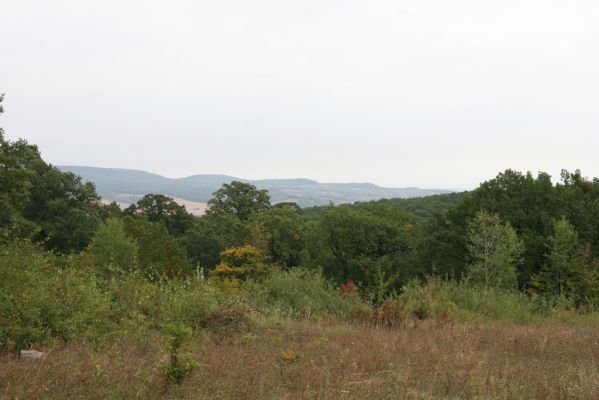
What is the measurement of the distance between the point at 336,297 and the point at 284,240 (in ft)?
126

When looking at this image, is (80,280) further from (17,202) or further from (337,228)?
(337,228)

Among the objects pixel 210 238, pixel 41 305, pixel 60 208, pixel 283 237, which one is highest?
pixel 41 305

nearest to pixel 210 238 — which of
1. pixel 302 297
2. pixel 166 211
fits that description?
pixel 166 211

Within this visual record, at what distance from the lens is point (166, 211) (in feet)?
214

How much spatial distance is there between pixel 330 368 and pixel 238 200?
58.1 metres

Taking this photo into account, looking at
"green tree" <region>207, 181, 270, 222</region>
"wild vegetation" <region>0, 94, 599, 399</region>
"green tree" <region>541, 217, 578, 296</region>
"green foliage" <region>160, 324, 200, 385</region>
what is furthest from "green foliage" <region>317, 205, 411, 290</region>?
"green foliage" <region>160, 324, 200, 385</region>

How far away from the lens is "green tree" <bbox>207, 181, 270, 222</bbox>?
63062 mm

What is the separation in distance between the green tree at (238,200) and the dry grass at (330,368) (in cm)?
5494

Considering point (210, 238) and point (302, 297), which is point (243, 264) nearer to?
point (210, 238)

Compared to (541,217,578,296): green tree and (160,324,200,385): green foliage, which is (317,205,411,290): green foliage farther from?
(160,324,200,385): green foliage

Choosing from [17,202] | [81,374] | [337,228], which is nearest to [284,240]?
[337,228]

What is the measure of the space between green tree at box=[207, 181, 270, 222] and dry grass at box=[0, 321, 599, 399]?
2163 inches

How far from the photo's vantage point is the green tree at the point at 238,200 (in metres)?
63.1

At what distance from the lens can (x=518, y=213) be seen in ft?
114
